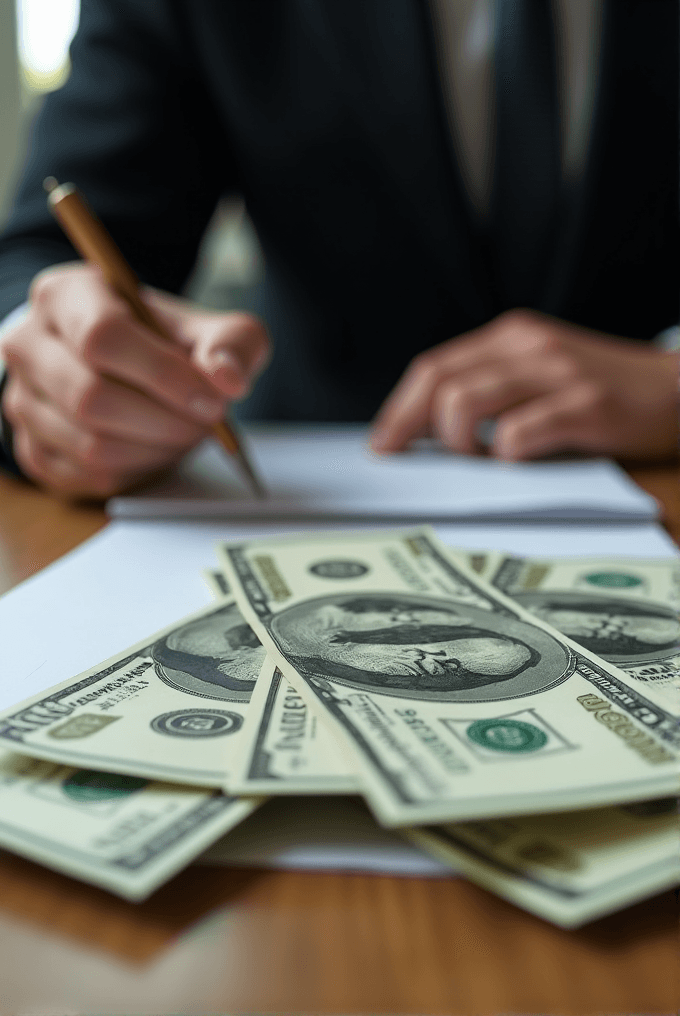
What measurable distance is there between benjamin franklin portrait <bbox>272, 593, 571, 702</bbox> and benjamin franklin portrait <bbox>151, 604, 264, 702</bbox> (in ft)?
0.05

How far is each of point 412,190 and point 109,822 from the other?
3.48 feet

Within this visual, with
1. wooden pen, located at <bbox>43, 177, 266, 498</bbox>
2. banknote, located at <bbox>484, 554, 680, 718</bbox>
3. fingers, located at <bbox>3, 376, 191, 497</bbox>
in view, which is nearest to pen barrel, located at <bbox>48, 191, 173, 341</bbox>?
wooden pen, located at <bbox>43, 177, 266, 498</bbox>

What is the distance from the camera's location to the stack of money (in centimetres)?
22

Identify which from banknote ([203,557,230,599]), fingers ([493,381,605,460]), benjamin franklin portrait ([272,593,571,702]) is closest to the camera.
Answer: benjamin franklin portrait ([272,593,571,702])

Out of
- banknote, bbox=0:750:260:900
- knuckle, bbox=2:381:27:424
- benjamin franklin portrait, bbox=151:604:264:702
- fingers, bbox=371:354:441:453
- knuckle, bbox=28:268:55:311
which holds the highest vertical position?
knuckle, bbox=28:268:55:311

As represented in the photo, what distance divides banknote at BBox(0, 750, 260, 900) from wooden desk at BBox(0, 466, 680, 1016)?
0.01m

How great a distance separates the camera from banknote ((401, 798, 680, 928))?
0.68 ft

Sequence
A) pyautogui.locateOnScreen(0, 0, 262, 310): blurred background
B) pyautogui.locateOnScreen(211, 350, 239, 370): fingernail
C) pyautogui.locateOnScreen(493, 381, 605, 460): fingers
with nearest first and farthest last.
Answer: pyautogui.locateOnScreen(211, 350, 239, 370): fingernail → pyautogui.locateOnScreen(493, 381, 605, 460): fingers → pyautogui.locateOnScreen(0, 0, 262, 310): blurred background

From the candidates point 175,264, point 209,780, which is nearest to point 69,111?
point 175,264

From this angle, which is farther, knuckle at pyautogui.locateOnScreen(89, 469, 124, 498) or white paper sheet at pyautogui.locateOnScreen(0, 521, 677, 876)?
knuckle at pyautogui.locateOnScreen(89, 469, 124, 498)

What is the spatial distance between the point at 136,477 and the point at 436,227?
0.66 meters

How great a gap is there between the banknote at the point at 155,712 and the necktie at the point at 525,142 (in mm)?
920

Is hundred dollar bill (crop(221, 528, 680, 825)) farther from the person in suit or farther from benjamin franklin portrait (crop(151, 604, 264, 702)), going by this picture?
the person in suit

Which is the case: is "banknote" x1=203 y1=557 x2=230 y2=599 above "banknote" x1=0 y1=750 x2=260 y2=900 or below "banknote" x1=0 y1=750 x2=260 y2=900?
below
